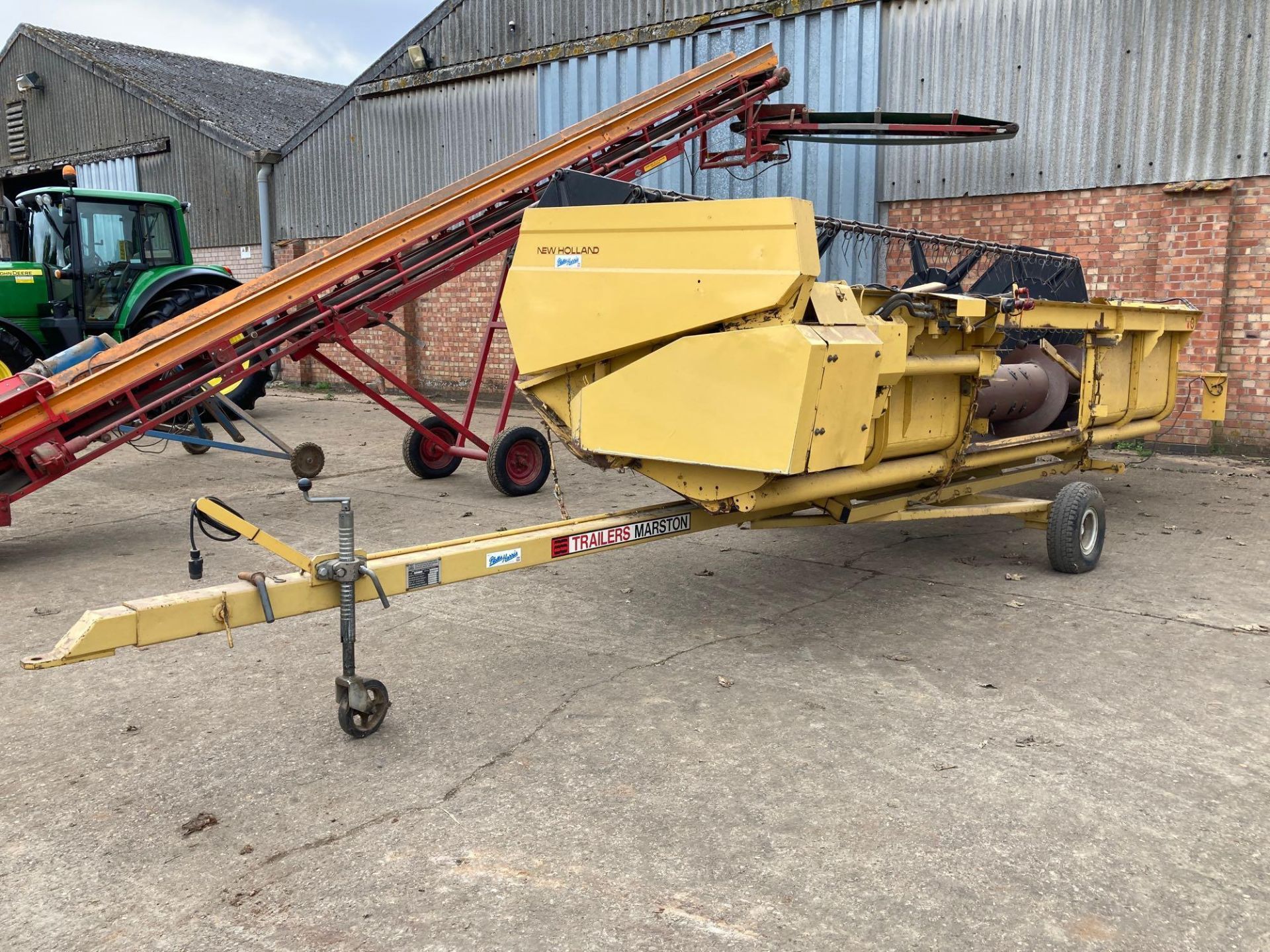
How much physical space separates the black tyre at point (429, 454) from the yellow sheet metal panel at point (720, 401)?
4346 mm

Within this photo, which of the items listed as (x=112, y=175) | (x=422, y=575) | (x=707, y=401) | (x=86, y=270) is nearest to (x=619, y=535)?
(x=707, y=401)

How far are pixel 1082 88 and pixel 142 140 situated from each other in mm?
16530

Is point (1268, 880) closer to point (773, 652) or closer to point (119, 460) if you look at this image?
point (773, 652)

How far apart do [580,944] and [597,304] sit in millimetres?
2637

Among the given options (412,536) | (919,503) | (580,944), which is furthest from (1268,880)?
(412,536)

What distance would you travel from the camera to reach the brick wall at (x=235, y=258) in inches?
667

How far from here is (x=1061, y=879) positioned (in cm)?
254

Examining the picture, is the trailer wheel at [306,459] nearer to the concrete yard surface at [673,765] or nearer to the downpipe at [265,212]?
the concrete yard surface at [673,765]

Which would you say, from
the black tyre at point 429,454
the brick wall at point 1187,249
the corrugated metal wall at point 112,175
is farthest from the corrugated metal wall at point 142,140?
the brick wall at point 1187,249

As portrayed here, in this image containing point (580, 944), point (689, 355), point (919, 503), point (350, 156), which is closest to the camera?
point (580, 944)

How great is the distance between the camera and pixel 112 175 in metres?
19.0

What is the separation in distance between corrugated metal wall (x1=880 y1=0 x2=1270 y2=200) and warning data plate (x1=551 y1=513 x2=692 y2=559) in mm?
7317

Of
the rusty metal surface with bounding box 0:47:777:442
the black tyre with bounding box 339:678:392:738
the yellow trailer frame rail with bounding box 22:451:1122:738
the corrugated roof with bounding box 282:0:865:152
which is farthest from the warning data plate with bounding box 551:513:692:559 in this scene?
the corrugated roof with bounding box 282:0:865:152

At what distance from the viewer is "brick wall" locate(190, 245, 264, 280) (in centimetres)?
1694
